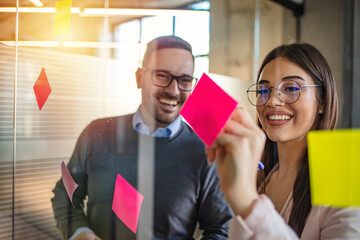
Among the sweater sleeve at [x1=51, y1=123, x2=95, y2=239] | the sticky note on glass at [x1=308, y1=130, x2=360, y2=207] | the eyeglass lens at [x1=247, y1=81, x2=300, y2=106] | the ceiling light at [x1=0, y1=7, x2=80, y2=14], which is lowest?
the sweater sleeve at [x1=51, y1=123, x2=95, y2=239]

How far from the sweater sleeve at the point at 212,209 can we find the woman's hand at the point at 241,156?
0.06 meters

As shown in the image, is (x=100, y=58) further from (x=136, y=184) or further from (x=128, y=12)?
(x=136, y=184)

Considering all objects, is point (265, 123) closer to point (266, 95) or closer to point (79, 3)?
point (266, 95)

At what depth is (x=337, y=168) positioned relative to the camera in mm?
299

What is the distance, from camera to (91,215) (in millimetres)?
626

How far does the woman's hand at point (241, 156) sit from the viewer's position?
35cm

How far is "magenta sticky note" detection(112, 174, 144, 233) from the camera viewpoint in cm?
57

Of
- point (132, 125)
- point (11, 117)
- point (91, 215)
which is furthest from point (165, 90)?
point (11, 117)

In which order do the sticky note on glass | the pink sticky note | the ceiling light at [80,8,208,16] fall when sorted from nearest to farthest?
1. the sticky note on glass
2. the ceiling light at [80,8,208,16]
3. the pink sticky note

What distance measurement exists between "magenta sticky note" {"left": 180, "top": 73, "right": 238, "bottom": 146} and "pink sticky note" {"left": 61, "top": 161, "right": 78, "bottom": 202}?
15.0 inches

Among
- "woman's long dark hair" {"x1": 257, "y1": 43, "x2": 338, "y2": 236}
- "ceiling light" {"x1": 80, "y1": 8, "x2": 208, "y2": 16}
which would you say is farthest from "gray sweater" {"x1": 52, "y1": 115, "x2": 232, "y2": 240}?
"ceiling light" {"x1": 80, "y1": 8, "x2": 208, "y2": 16}

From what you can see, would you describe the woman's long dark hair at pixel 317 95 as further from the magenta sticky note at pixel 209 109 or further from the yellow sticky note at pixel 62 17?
the yellow sticky note at pixel 62 17

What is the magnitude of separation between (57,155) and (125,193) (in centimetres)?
25

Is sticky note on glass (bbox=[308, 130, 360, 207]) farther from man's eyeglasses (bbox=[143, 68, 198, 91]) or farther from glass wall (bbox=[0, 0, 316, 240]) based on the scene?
glass wall (bbox=[0, 0, 316, 240])
